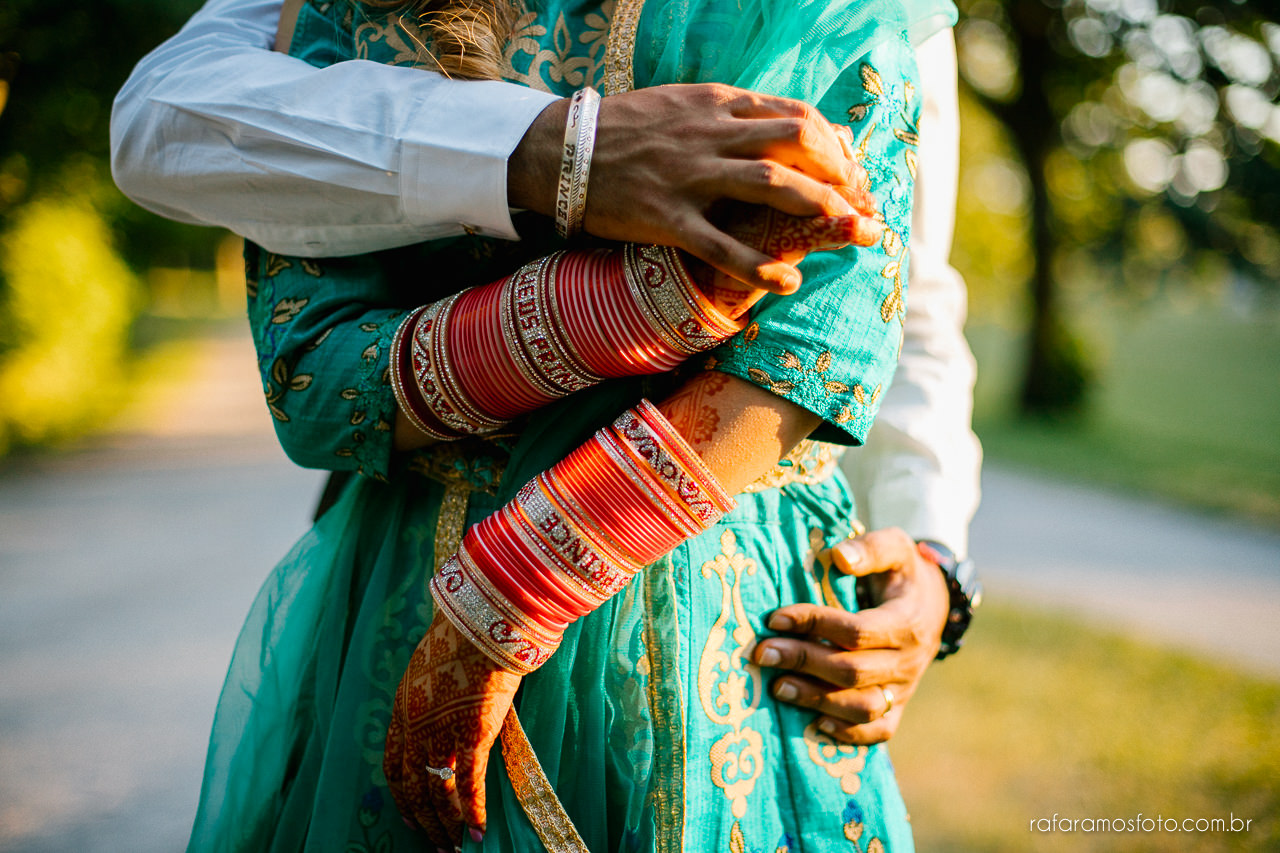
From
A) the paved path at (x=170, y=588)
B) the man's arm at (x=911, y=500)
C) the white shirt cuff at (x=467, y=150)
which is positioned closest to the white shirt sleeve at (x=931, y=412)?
the man's arm at (x=911, y=500)

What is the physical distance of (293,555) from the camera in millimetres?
1201

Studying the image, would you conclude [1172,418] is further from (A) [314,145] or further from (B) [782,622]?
(A) [314,145]

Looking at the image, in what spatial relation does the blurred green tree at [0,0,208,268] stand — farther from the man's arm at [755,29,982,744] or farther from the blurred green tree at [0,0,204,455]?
the man's arm at [755,29,982,744]

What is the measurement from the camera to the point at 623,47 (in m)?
0.89

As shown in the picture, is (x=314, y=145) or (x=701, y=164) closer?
(x=701, y=164)

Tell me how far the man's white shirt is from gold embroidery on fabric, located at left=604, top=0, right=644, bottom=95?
0.31 ft

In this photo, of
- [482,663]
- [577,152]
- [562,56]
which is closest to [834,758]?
[482,663]

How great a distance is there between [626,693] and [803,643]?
0.72 feet

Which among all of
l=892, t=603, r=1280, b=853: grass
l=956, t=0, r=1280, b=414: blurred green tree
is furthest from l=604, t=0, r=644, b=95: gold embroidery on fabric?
l=956, t=0, r=1280, b=414: blurred green tree

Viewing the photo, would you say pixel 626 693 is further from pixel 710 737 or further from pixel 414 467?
pixel 414 467

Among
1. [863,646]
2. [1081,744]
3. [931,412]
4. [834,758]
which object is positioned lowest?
[1081,744]

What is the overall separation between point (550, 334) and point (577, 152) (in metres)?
0.17

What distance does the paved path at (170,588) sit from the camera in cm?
296

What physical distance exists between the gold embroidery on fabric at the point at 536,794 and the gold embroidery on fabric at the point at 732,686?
0.17m
